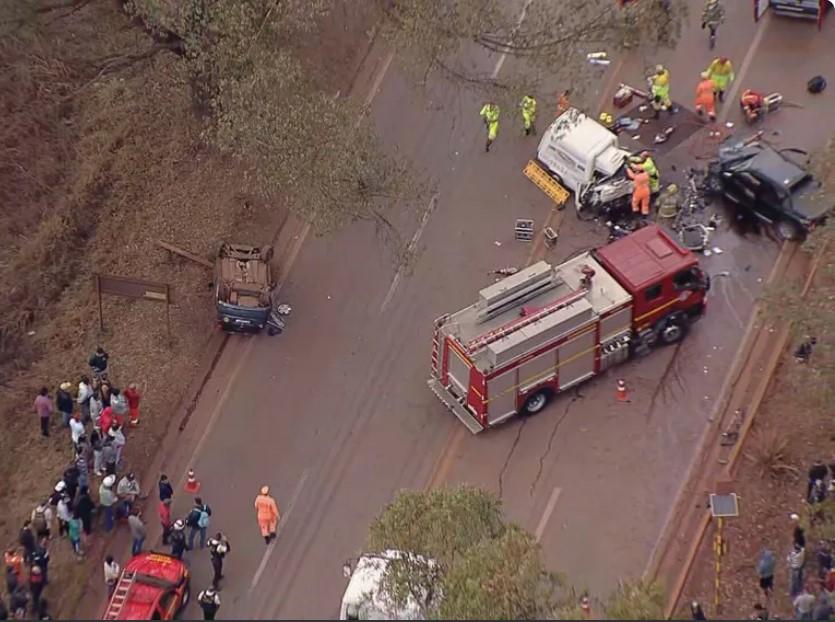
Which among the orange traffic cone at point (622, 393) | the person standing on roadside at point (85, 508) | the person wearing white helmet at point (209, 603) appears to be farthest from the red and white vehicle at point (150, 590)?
the orange traffic cone at point (622, 393)

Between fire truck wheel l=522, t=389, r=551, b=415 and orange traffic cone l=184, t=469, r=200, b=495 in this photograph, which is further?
fire truck wheel l=522, t=389, r=551, b=415

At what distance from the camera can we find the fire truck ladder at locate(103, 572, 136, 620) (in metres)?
23.0

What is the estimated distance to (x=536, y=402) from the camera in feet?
87.2

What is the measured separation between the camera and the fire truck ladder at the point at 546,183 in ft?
99.9

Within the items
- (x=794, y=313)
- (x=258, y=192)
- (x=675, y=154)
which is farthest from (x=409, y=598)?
(x=675, y=154)

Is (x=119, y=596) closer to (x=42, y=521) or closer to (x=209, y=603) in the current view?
(x=209, y=603)

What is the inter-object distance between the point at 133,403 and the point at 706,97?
14.6 meters

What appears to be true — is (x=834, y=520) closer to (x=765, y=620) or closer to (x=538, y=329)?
(x=765, y=620)

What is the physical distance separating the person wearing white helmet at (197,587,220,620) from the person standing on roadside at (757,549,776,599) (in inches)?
367

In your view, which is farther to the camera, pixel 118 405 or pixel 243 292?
pixel 243 292

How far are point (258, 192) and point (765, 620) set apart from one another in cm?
1430

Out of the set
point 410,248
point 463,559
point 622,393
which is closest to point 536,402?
point 622,393

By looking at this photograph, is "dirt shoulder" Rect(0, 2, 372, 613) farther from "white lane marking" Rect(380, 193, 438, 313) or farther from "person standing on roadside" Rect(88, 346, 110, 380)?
"white lane marking" Rect(380, 193, 438, 313)

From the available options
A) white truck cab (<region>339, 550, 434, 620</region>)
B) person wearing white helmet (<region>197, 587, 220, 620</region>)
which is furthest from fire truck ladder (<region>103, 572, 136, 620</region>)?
white truck cab (<region>339, 550, 434, 620</region>)
